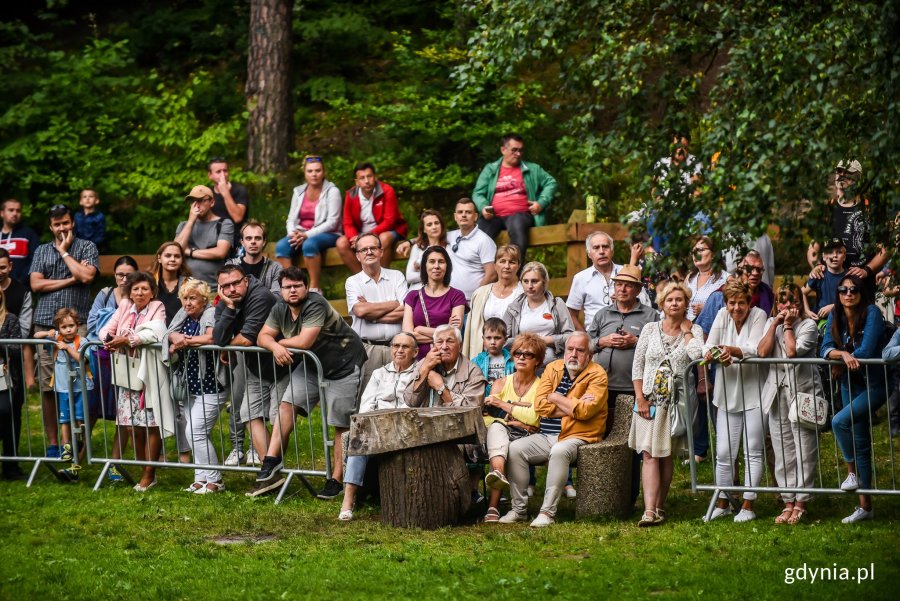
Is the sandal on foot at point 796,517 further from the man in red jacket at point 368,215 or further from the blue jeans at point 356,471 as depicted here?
the man in red jacket at point 368,215

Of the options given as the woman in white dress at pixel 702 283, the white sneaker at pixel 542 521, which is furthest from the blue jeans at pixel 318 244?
the white sneaker at pixel 542 521

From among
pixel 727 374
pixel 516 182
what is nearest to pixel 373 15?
pixel 516 182

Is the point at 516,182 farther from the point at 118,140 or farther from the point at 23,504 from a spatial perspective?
the point at 118,140

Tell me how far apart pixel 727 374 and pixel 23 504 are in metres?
5.72

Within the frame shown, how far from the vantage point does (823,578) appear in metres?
7.89

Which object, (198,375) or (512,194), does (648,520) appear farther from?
(512,194)

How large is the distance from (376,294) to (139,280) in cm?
216

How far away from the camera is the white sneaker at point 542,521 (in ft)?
31.4

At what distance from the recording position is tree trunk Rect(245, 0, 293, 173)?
18.4 m

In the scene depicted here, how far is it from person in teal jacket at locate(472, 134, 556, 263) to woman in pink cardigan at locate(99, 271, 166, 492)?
3784 millimetres

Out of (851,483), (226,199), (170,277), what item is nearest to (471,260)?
(170,277)

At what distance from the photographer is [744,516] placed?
965 cm

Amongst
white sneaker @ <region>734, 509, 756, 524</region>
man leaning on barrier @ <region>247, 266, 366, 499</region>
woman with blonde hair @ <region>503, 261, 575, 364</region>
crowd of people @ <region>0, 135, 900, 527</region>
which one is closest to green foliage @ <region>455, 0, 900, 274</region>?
crowd of people @ <region>0, 135, 900, 527</region>

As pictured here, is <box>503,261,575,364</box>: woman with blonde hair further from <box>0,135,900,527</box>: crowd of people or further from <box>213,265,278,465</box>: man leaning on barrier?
<box>213,265,278,465</box>: man leaning on barrier
